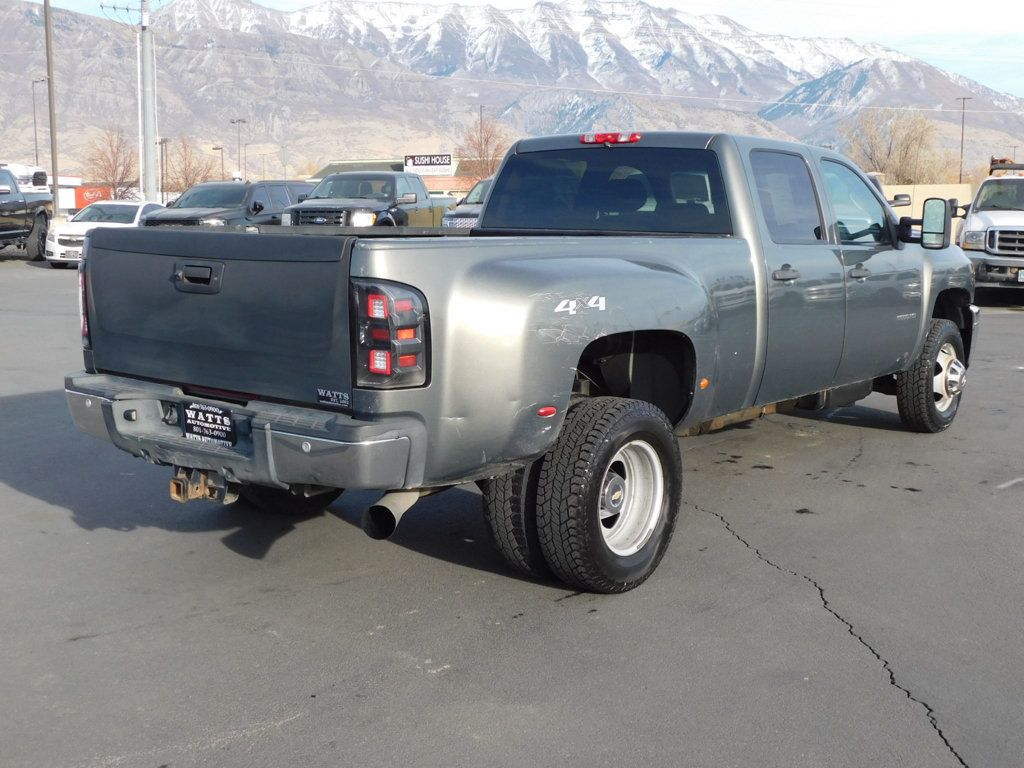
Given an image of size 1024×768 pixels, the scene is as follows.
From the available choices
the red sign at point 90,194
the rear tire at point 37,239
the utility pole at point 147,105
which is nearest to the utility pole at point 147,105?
the utility pole at point 147,105

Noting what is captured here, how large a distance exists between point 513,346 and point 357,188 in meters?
18.3

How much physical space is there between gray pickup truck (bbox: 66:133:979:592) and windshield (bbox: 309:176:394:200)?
51.8 ft

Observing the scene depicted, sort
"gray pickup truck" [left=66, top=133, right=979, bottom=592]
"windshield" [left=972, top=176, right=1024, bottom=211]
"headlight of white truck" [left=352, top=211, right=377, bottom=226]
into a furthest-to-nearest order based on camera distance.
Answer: "headlight of white truck" [left=352, top=211, right=377, bottom=226]
"windshield" [left=972, top=176, right=1024, bottom=211]
"gray pickup truck" [left=66, top=133, right=979, bottom=592]

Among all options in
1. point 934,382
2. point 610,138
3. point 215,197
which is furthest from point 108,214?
point 610,138

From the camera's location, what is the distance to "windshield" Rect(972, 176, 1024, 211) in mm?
18594

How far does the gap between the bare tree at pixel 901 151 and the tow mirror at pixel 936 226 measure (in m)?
73.0

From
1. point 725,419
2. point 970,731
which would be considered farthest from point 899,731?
point 725,419

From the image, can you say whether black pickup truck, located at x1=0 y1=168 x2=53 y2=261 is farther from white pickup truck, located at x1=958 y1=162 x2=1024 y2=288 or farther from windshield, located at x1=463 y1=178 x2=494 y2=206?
white pickup truck, located at x1=958 y1=162 x2=1024 y2=288

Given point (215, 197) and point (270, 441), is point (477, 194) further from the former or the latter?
point (270, 441)

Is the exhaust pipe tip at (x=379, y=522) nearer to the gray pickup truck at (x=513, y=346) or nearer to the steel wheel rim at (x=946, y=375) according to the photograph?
the gray pickup truck at (x=513, y=346)

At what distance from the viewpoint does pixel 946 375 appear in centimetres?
821

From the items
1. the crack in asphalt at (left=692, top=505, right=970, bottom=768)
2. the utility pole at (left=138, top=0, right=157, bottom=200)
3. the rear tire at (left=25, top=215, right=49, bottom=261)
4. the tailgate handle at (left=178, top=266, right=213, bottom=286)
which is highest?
the utility pole at (left=138, top=0, right=157, bottom=200)

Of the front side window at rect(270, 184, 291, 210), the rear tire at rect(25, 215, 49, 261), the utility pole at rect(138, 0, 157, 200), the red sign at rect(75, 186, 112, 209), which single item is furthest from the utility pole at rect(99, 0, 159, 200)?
the red sign at rect(75, 186, 112, 209)

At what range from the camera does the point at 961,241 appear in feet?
58.1
